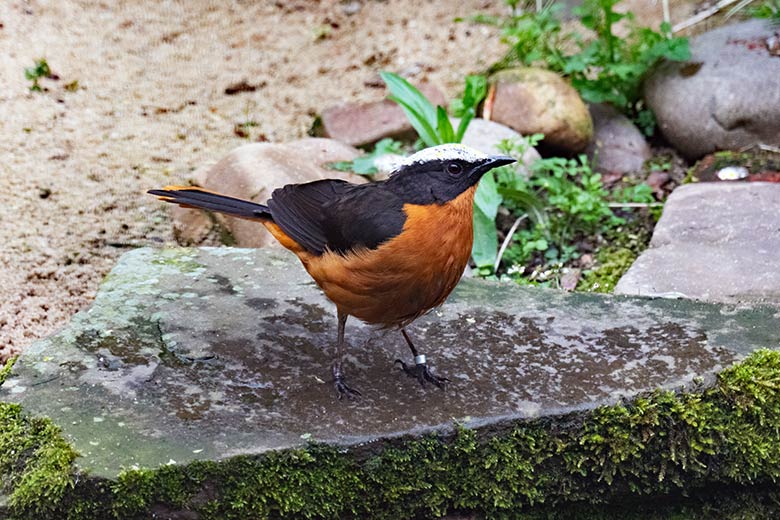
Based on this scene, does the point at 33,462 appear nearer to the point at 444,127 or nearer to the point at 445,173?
the point at 445,173

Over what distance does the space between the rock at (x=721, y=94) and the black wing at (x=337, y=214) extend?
3.53 meters

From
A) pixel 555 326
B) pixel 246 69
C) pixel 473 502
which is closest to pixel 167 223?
pixel 246 69

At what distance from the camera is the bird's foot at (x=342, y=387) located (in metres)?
3.46

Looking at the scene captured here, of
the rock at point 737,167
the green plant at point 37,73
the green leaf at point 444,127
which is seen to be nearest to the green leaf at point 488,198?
the green leaf at point 444,127

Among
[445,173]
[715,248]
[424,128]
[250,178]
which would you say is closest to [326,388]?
[445,173]

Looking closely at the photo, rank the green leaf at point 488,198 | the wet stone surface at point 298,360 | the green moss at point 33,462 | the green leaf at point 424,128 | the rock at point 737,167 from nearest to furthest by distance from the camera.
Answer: the green moss at point 33,462 → the wet stone surface at point 298,360 → the green leaf at point 488,198 → the green leaf at point 424,128 → the rock at point 737,167

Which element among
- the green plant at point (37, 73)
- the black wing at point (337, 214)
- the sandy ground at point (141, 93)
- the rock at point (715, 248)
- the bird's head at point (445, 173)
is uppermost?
the bird's head at point (445, 173)

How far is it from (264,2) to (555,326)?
589cm

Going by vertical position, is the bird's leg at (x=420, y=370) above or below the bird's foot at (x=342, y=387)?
below

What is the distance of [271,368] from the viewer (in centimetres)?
362

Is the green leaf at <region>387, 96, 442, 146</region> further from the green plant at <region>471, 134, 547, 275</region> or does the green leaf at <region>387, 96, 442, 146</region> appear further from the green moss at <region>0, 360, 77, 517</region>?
the green moss at <region>0, 360, 77, 517</region>

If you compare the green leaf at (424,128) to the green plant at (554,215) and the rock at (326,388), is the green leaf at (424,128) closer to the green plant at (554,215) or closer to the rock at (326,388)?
the green plant at (554,215)

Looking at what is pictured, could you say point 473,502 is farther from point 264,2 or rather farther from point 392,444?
point 264,2

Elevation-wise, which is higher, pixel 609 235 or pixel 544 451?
pixel 544 451
